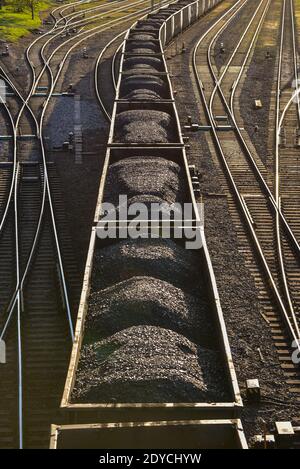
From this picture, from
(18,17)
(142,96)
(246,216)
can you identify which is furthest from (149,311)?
(18,17)

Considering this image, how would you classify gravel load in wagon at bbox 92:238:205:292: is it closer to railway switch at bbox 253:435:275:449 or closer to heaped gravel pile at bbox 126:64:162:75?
railway switch at bbox 253:435:275:449

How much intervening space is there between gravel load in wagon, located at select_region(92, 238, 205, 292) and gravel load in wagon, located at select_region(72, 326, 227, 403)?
89.2 inches

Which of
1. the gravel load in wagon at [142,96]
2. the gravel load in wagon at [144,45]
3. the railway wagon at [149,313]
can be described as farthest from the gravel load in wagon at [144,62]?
the railway wagon at [149,313]

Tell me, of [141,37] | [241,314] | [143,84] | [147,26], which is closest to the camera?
[241,314]

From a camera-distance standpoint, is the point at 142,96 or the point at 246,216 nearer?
the point at 246,216

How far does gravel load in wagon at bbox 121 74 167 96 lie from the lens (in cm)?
2608

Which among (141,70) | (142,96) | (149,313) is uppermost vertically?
(141,70)

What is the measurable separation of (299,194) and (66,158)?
30.3 feet

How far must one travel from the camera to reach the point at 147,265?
12469 mm

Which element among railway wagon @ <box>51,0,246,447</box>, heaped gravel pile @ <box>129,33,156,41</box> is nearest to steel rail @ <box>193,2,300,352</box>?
railway wagon @ <box>51,0,246,447</box>

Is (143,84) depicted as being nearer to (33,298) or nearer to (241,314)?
(33,298)

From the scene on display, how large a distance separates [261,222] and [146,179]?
409 cm

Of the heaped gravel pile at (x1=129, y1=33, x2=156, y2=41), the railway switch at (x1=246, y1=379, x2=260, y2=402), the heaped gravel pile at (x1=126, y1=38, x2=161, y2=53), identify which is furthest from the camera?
the heaped gravel pile at (x1=129, y1=33, x2=156, y2=41)
